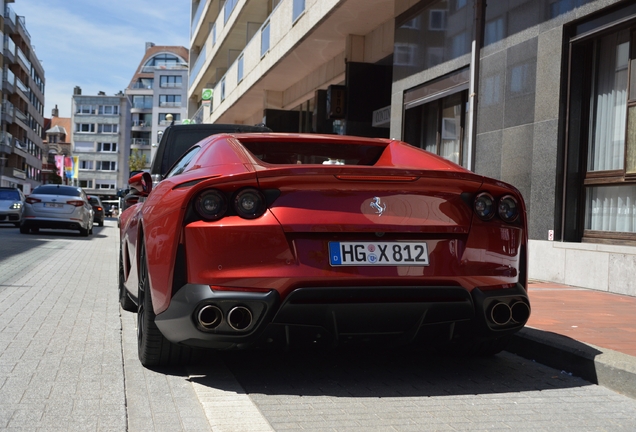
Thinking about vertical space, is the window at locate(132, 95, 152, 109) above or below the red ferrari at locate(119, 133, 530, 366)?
above

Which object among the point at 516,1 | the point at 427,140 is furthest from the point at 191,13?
the point at 516,1

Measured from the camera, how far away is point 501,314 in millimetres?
4477

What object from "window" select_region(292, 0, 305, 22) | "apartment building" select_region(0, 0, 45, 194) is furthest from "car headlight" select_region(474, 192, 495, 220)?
"apartment building" select_region(0, 0, 45, 194)

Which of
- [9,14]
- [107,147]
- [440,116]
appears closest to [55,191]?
[440,116]

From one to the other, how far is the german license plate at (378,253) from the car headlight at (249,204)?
40 centimetres

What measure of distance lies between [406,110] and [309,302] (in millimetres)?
11911

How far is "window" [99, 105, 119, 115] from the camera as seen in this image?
433 feet

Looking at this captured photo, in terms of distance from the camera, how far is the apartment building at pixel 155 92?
398 feet

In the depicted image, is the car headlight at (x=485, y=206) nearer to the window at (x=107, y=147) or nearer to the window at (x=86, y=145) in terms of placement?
the window at (x=107, y=147)

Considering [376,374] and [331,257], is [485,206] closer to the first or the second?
[331,257]

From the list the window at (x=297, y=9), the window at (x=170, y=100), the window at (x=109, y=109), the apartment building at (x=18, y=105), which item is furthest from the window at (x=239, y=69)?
the window at (x=109, y=109)

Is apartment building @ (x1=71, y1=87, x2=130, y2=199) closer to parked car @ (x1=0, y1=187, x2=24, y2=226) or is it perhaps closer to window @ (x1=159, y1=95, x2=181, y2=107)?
window @ (x1=159, y1=95, x2=181, y2=107)

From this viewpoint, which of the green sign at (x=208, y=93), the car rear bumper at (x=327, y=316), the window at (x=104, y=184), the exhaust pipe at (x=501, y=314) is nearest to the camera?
the car rear bumper at (x=327, y=316)

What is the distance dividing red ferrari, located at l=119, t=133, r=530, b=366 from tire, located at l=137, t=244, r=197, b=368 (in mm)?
190
